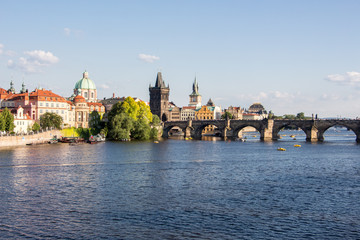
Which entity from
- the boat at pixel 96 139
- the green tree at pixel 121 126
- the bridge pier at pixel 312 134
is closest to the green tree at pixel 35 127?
the boat at pixel 96 139

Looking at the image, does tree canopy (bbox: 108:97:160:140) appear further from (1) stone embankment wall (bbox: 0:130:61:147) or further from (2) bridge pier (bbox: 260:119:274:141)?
(2) bridge pier (bbox: 260:119:274:141)

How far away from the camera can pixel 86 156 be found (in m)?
82.8

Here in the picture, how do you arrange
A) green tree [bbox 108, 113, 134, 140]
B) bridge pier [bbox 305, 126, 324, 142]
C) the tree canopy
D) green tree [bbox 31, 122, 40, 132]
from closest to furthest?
green tree [bbox 31, 122, 40, 132] → green tree [bbox 108, 113, 134, 140] → the tree canopy → bridge pier [bbox 305, 126, 324, 142]

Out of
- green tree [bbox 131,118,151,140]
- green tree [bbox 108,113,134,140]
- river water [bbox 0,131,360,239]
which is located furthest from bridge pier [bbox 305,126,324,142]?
river water [bbox 0,131,360,239]

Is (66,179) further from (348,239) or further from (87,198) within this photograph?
(348,239)

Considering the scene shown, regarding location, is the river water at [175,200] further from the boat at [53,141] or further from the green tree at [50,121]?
the green tree at [50,121]

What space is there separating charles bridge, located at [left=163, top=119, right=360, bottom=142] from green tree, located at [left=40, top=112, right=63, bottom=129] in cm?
5902

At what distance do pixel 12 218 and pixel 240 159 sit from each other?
172 feet

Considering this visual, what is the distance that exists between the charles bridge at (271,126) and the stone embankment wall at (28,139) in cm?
6465

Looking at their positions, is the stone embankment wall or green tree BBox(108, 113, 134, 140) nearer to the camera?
the stone embankment wall

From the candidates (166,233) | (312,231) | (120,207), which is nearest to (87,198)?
(120,207)

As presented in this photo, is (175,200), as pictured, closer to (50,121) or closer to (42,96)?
(50,121)

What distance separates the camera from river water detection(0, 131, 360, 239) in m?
33.9

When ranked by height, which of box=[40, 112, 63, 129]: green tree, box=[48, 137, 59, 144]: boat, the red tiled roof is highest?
the red tiled roof
